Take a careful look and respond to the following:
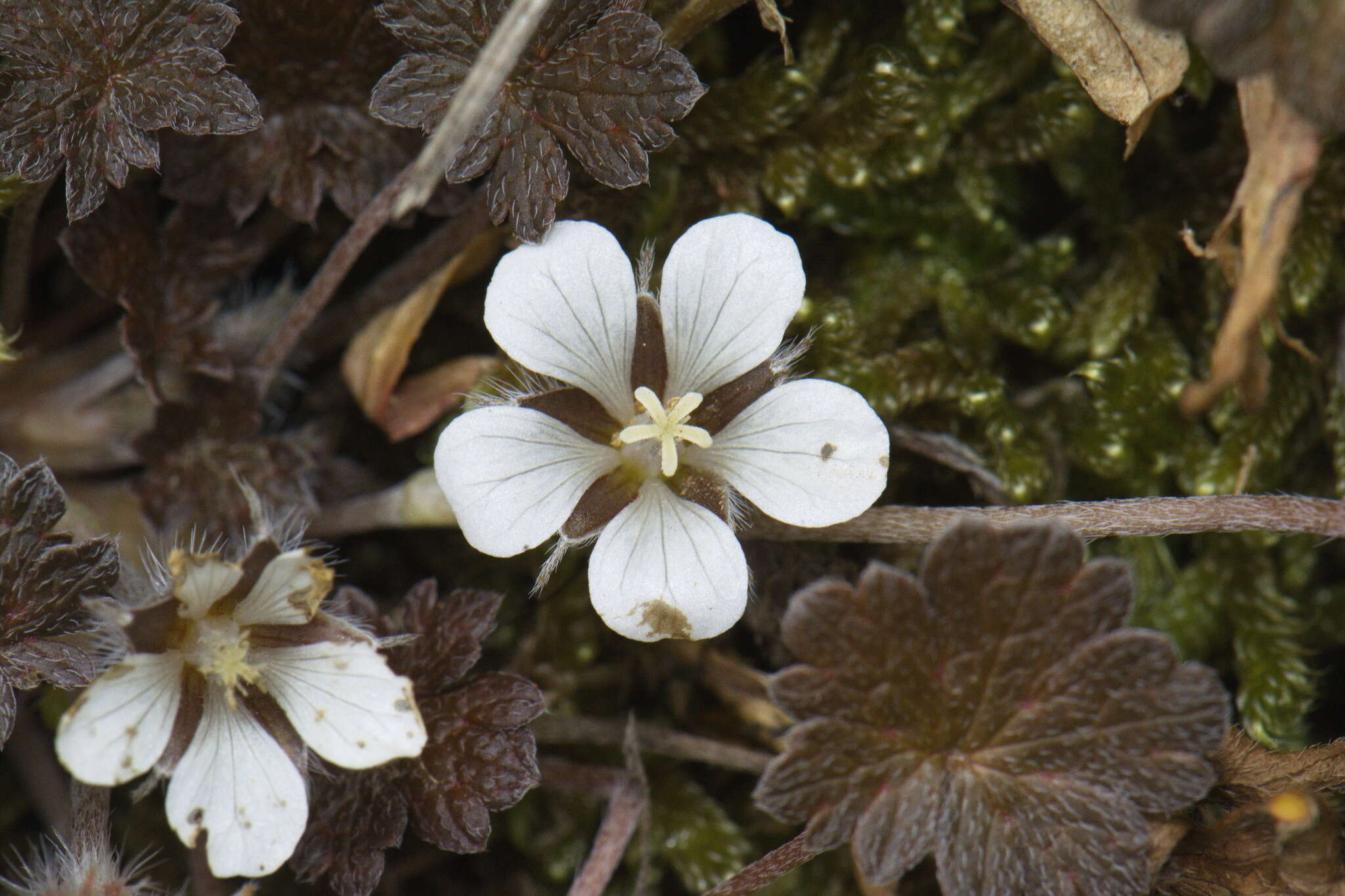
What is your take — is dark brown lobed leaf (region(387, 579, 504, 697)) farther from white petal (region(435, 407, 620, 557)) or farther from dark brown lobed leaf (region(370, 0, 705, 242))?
dark brown lobed leaf (region(370, 0, 705, 242))

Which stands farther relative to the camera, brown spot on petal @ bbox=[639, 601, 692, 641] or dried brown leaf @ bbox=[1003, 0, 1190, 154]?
dried brown leaf @ bbox=[1003, 0, 1190, 154]

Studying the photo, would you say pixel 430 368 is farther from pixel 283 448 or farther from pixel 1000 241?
pixel 1000 241

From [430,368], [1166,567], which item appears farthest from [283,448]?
[1166,567]

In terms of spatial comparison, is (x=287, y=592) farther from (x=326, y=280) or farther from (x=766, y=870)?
(x=766, y=870)

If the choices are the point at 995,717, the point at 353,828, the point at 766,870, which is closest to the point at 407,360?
the point at 353,828

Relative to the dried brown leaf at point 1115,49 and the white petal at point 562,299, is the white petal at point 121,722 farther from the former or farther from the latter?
the dried brown leaf at point 1115,49

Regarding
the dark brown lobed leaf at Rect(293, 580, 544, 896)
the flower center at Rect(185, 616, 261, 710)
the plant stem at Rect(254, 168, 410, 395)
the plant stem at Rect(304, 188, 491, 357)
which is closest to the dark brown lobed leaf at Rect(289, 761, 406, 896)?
the dark brown lobed leaf at Rect(293, 580, 544, 896)
